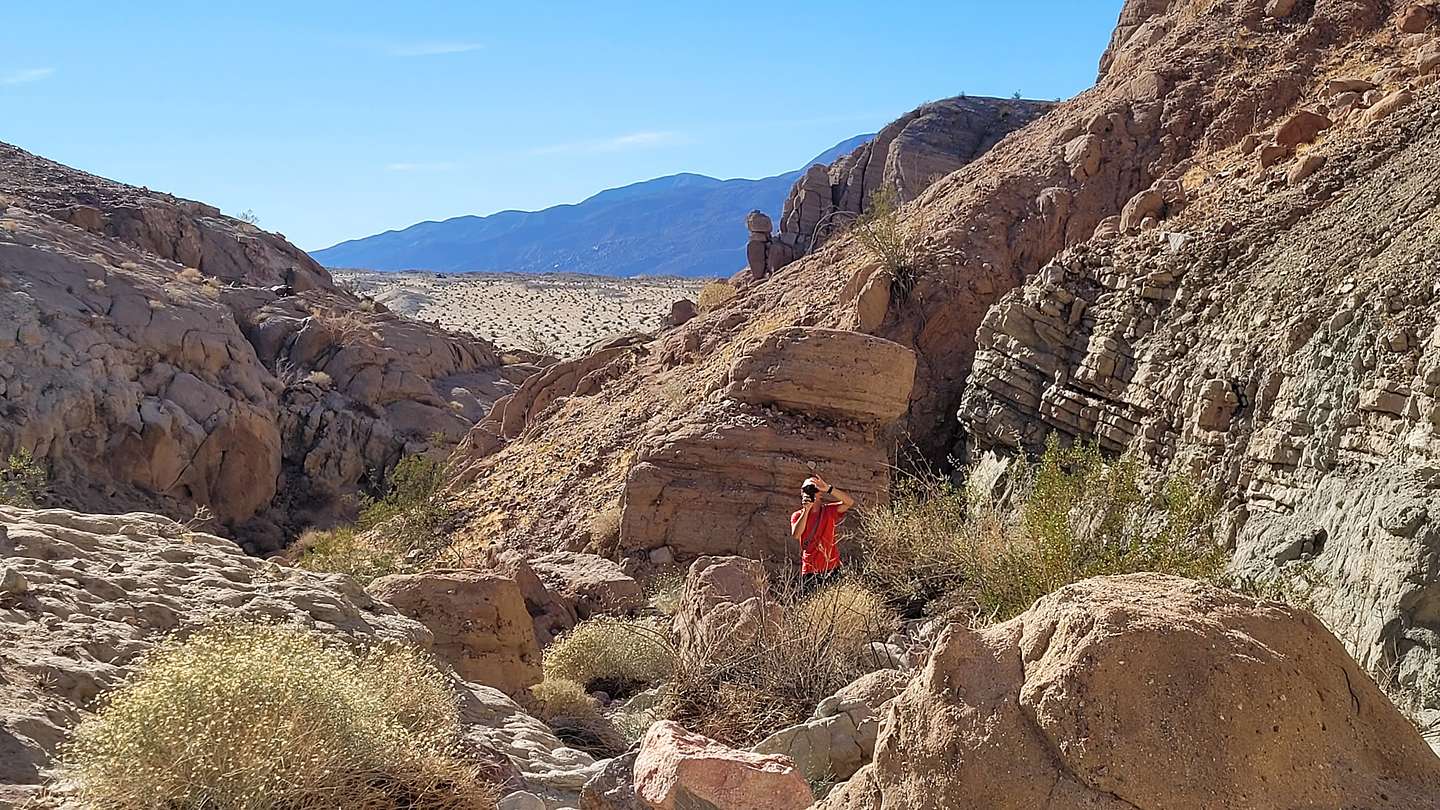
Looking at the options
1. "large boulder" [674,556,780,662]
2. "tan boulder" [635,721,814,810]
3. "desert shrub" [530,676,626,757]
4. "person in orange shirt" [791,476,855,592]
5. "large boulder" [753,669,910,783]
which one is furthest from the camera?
"person in orange shirt" [791,476,855,592]

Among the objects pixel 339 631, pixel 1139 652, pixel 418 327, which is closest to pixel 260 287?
pixel 418 327

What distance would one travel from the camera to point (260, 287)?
3475 centimetres

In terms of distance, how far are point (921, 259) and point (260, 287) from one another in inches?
941

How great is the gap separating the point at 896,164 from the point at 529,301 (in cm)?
4917

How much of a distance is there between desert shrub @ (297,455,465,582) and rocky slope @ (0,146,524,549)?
457 cm

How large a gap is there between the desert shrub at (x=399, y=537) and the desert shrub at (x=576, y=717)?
17.4ft

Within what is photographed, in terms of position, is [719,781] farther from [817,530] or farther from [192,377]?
[192,377]

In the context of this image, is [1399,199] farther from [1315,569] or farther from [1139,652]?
[1139,652]

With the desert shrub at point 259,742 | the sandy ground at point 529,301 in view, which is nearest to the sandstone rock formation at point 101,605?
the desert shrub at point 259,742

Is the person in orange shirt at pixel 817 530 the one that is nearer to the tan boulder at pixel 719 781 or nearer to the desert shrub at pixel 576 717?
the desert shrub at pixel 576 717

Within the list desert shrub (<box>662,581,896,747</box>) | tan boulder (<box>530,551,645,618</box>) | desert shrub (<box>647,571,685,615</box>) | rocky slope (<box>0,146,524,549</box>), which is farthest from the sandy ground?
desert shrub (<box>662,581,896,747</box>)

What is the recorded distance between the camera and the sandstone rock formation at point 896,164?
96.1 ft

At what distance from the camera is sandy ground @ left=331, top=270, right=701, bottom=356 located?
62938 millimetres

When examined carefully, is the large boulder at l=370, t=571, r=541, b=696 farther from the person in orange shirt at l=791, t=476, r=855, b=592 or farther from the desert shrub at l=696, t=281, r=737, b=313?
the desert shrub at l=696, t=281, r=737, b=313
